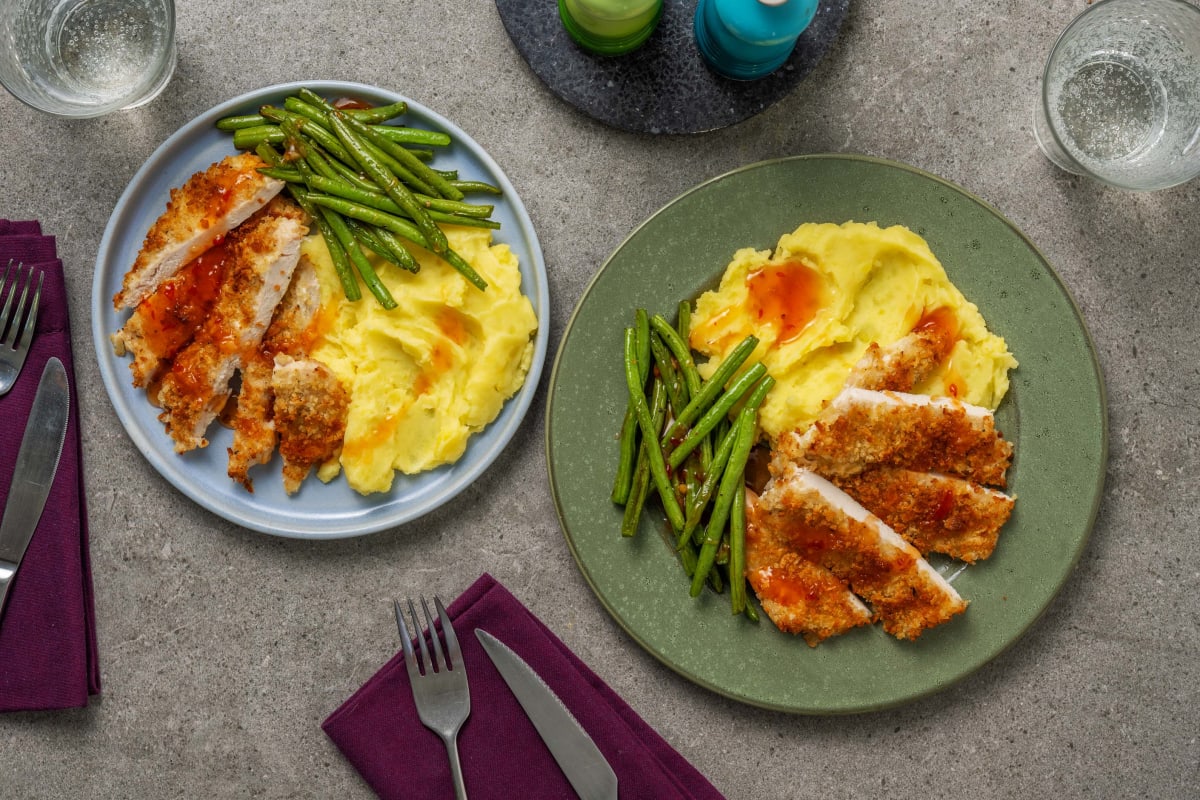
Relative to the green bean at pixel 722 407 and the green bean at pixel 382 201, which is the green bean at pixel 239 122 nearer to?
the green bean at pixel 382 201

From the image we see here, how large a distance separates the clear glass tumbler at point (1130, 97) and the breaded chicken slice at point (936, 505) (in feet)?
5.35

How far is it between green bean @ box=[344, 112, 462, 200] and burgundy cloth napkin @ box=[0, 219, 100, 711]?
162 cm

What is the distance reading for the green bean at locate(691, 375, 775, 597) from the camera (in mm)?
3549

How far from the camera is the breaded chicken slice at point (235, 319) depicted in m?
3.58

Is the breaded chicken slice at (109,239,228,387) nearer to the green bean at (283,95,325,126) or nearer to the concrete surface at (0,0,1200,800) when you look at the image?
the concrete surface at (0,0,1200,800)

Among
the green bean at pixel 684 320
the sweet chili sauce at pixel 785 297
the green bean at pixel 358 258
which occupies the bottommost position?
the green bean at pixel 358 258

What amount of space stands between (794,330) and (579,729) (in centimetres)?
207

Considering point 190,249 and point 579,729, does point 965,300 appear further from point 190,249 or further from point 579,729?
point 190,249

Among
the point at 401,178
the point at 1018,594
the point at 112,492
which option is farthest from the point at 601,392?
the point at 112,492

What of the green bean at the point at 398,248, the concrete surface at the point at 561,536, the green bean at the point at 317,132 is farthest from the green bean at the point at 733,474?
the green bean at the point at 317,132

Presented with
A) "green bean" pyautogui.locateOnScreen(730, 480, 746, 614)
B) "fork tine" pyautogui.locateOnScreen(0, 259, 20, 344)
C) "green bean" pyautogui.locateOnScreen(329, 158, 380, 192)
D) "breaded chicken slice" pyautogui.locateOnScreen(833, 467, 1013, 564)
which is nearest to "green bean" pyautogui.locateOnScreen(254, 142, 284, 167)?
"green bean" pyautogui.locateOnScreen(329, 158, 380, 192)

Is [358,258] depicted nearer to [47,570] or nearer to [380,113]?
[380,113]

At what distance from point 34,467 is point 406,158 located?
225cm

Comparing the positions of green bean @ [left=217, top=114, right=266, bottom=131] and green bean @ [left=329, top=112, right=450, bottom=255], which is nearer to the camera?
green bean @ [left=329, top=112, right=450, bottom=255]
